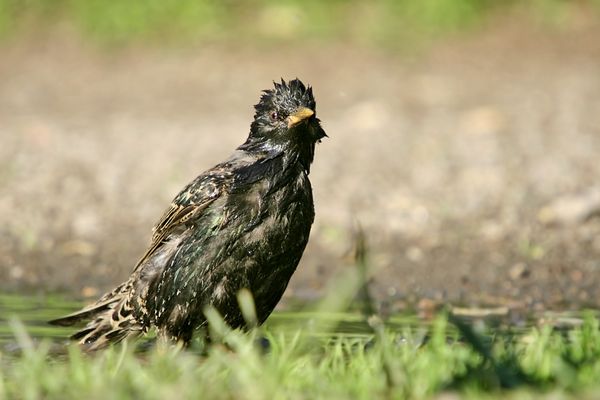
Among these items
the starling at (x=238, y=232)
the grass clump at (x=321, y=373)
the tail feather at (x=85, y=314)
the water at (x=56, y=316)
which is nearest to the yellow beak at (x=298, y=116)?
the starling at (x=238, y=232)

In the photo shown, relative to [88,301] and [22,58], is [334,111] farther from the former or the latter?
[88,301]

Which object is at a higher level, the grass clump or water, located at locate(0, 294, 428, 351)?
water, located at locate(0, 294, 428, 351)

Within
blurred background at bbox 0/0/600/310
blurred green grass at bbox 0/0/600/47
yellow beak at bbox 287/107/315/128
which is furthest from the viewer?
blurred green grass at bbox 0/0/600/47

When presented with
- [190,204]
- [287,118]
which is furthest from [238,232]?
[287,118]

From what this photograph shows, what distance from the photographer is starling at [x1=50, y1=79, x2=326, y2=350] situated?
620 centimetres

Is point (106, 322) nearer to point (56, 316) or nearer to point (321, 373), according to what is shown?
point (56, 316)

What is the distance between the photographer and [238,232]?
6.19m

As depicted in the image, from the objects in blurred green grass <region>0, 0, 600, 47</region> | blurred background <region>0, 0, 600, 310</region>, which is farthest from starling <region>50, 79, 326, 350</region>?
blurred green grass <region>0, 0, 600, 47</region>

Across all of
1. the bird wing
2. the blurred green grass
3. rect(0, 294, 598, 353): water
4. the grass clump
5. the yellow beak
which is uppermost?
the blurred green grass

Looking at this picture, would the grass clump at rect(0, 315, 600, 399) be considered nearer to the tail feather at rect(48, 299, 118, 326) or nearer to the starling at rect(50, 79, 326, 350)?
the starling at rect(50, 79, 326, 350)

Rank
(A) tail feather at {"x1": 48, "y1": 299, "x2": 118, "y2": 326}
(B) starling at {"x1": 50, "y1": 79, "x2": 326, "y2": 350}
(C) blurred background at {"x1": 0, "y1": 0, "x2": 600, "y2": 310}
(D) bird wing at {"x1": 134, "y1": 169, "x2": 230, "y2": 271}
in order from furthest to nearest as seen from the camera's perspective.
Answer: (C) blurred background at {"x1": 0, "y1": 0, "x2": 600, "y2": 310} < (A) tail feather at {"x1": 48, "y1": 299, "x2": 118, "y2": 326} < (D) bird wing at {"x1": 134, "y1": 169, "x2": 230, "y2": 271} < (B) starling at {"x1": 50, "y1": 79, "x2": 326, "y2": 350}

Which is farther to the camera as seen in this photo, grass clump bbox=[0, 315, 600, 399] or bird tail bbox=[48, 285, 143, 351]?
bird tail bbox=[48, 285, 143, 351]

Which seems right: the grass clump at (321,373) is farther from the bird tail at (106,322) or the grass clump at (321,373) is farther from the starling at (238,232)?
the bird tail at (106,322)

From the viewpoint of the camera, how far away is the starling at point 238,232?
6.20 meters
